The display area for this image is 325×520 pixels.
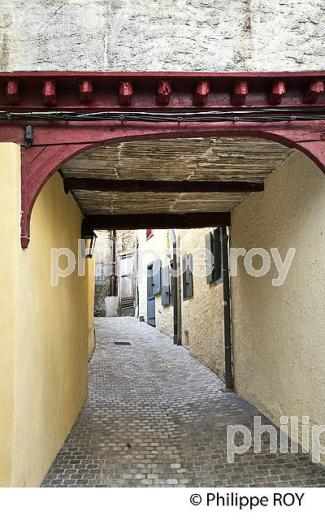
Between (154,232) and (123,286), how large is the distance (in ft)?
20.2

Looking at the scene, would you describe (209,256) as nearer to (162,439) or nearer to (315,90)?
(162,439)

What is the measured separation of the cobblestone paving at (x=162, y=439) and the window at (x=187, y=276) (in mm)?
2351

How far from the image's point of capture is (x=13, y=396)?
378 centimetres

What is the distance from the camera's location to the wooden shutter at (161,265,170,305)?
51.4ft

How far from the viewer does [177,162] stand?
228 inches

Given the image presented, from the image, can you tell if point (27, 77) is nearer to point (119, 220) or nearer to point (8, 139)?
point (8, 139)

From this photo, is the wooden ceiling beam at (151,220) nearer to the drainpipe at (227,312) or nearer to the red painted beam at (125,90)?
the drainpipe at (227,312)

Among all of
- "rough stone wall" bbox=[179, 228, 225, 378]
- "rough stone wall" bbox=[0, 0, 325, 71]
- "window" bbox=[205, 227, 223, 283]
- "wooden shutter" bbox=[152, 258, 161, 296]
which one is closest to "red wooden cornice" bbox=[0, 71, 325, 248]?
"rough stone wall" bbox=[0, 0, 325, 71]

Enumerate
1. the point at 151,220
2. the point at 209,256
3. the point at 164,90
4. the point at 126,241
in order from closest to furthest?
the point at 164,90
the point at 151,220
the point at 209,256
the point at 126,241

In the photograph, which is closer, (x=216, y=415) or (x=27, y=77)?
(x=27, y=77)

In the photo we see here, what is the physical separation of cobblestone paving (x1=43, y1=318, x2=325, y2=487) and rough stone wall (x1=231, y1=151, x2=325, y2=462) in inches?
23.7

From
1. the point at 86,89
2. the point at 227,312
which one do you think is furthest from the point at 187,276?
the point at 86,89

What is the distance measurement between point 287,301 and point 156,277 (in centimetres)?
1147
